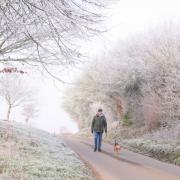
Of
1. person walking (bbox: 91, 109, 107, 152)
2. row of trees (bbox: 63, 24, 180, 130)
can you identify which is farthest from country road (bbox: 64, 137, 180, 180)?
row of trees (bbox: 63, 24, 180, 130)

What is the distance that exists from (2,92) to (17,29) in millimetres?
48236

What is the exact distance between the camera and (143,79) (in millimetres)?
31344

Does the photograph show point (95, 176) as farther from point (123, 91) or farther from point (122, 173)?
point (123, 91)

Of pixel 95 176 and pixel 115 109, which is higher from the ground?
pixel 115 109

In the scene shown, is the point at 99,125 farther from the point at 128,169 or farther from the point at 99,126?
the point at 128,169

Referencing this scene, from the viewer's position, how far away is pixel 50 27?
737 centimetres

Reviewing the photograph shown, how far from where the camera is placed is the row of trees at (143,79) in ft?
81.3

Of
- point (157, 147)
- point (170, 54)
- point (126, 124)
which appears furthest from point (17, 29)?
point (126, 124)

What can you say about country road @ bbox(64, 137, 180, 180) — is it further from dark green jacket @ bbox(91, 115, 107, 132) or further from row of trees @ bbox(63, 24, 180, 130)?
row of trees @ bbox(63, 24, 180, 130)

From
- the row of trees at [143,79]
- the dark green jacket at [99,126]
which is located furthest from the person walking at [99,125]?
the row of trees at [143,79]

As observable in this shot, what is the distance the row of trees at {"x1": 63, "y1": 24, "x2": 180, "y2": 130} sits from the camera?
2477 centimetres

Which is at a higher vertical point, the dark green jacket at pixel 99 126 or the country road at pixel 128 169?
the dark green jacket at pixel 99 126

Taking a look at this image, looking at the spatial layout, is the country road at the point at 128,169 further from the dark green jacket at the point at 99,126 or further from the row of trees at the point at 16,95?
the row of trees at the point at 16,95

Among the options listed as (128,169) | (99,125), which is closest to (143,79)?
(99,125)
